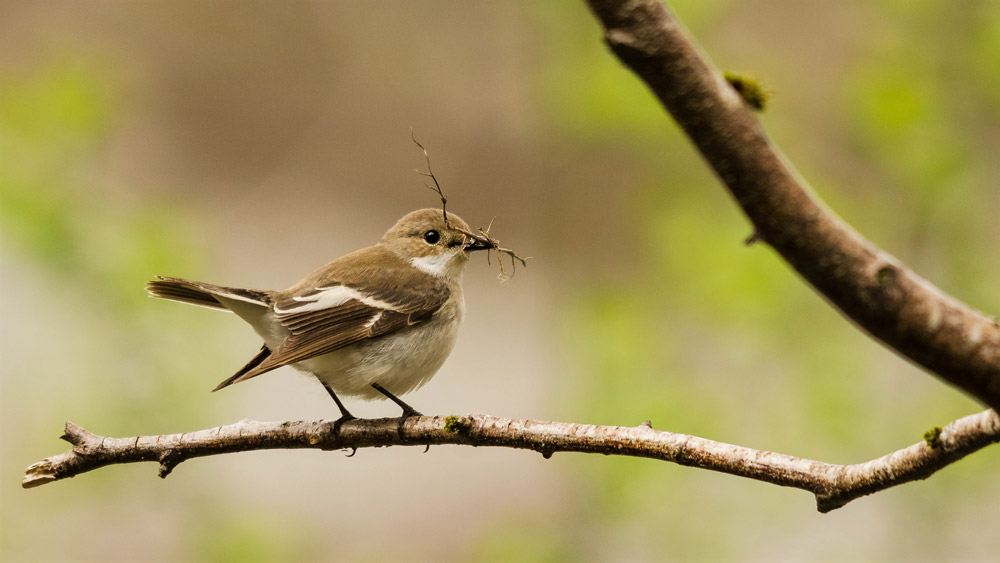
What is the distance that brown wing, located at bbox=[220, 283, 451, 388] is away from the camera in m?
3.32

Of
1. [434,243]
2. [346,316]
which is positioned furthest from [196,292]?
[434,243]

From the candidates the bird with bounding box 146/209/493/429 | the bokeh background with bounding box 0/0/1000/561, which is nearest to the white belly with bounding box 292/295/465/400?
the bird with bounding box 146/209/493/429

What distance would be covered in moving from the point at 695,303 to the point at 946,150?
4.29 ft

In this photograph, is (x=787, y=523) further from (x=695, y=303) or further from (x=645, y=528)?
(x=695, y=303)

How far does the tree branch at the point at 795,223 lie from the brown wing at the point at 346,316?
224cm

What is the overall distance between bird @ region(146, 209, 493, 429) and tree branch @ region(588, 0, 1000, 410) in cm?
228

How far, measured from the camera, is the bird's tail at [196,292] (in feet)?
11.0

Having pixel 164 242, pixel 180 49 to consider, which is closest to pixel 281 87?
pixel 180 49

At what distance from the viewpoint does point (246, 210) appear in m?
11.3

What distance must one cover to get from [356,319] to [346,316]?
4cm

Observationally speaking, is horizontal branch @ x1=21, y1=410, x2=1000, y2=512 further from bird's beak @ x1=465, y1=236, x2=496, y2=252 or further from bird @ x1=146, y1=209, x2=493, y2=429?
bird's beak @ x1=465, y1=236, x2=496, y2=252

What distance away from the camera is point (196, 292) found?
3457mm

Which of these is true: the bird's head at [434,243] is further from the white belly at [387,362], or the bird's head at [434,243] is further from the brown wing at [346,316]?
the white belly at [387,362]

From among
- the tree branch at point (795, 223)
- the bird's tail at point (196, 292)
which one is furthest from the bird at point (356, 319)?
the tree branch at point (795, 223)
